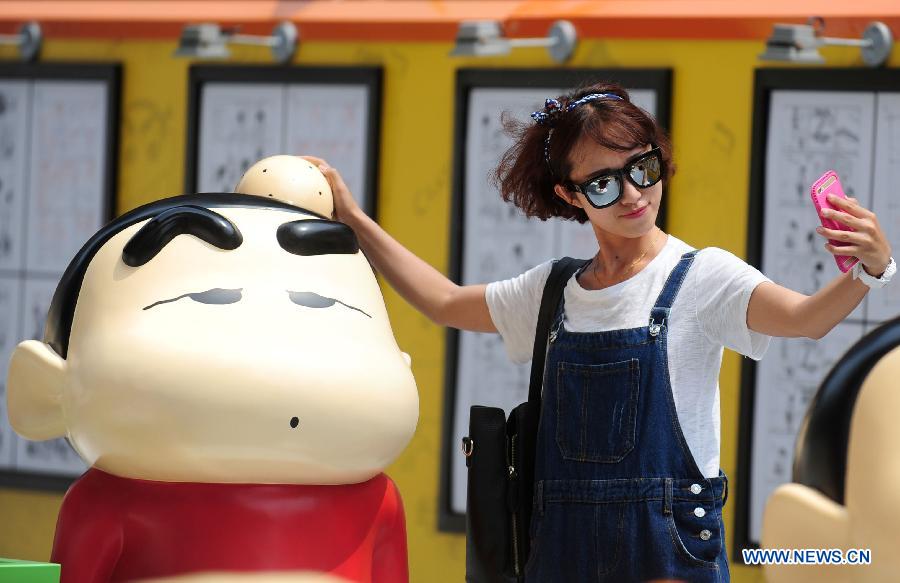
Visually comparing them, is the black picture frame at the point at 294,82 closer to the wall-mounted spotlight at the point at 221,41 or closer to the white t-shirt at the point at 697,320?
the wall-mounted spotlight at the point at 221,41

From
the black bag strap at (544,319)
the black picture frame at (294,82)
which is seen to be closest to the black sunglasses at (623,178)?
the black bag strap at (544,319)

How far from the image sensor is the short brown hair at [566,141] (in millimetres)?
3264

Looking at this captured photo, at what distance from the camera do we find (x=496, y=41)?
562 cm

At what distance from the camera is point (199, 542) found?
313cm

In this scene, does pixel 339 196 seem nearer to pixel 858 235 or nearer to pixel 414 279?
pixel 414 279

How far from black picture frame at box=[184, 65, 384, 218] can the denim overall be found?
288cm

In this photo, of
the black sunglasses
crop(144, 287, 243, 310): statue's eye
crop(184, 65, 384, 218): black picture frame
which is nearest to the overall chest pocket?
the black sunglasses

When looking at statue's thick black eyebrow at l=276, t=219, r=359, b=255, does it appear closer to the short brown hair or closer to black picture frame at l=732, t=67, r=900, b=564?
the short brown hair

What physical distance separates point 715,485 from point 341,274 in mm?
914

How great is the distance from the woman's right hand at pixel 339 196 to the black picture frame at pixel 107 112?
297 cm

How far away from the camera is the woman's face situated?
10.6 feet

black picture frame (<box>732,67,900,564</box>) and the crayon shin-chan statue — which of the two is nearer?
the crayon shin-chan statue

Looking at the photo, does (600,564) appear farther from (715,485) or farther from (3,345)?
(3,345)

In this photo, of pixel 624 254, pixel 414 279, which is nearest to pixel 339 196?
pixel 414 279
